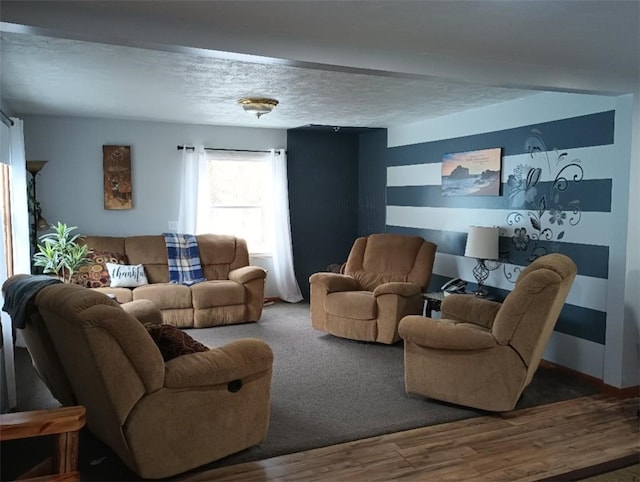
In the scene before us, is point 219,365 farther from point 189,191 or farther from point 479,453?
point 189,191

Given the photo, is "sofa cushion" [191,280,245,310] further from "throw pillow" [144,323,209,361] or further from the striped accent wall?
"throw pillow" [144,323,209,361]

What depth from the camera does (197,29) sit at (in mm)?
2557

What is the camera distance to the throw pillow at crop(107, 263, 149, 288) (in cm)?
569

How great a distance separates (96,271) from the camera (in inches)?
225

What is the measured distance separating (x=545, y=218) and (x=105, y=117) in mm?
4720

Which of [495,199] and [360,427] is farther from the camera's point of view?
[495,199]

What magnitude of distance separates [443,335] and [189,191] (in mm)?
4076

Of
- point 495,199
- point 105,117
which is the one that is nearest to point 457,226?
point 495,199

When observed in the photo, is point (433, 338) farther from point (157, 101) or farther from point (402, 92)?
point (157, 101)

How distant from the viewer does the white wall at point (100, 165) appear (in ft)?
19.8

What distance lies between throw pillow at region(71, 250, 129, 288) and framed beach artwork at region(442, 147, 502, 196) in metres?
3.59

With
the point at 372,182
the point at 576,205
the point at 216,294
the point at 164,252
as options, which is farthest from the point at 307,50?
the point at 372,182

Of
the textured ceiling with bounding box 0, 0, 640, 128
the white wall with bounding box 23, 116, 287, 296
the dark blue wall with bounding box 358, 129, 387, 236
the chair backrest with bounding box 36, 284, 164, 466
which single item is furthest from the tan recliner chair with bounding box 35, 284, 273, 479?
the dark blue wall with bounding box 358, 129, 387, 236

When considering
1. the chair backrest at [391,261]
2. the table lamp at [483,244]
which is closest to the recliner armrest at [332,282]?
the chair backrest at [391,261]
